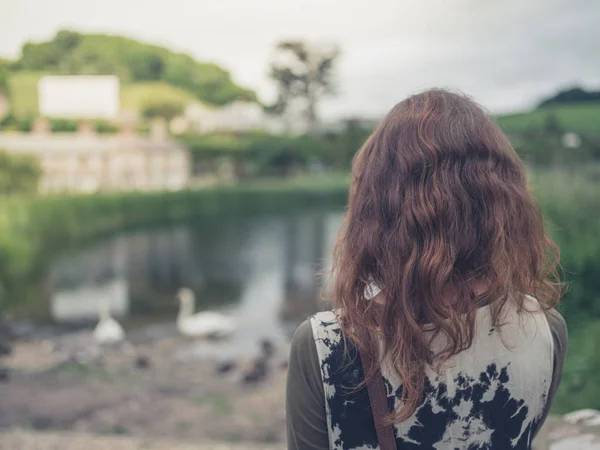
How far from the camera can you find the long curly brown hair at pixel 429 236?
37.4 inches

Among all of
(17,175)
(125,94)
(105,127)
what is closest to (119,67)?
(125,94)

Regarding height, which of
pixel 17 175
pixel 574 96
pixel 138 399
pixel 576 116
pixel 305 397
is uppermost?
pixel 574 96

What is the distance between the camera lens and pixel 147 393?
636 cm

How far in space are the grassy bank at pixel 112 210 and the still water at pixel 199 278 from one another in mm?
754

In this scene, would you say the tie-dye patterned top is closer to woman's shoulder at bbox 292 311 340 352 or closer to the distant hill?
woman's shoulder at bbox 292 311 340 352

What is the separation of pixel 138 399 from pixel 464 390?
5.67 m

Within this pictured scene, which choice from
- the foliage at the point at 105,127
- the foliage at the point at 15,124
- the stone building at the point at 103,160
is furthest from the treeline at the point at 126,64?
the stone building at the point at 103,160

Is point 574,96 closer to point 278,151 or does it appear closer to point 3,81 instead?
point 278,151

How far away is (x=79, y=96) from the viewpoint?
120 ft

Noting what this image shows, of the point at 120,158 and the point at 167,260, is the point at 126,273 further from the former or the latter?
the point at 120,158

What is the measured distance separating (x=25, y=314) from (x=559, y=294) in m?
11.6

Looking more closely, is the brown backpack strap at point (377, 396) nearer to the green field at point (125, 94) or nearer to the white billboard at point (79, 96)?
the green field at point (125, 94)

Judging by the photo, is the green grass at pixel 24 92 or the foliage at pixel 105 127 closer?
the green grass at pixel 24 92

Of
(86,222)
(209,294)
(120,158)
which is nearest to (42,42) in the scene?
(120,158)
